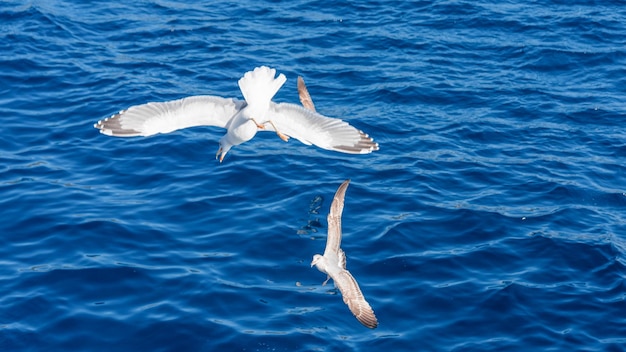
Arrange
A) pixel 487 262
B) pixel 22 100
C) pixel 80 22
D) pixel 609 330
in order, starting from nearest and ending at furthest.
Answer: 1. pixel 609 330
2. pixel 487 262
3. pixel 22 100
4. pixel 80 22

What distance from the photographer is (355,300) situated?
39.4 ft

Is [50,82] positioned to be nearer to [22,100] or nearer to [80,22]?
[22,100]

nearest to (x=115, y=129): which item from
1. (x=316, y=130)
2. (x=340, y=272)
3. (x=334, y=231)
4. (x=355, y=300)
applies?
(x=316, y=130)

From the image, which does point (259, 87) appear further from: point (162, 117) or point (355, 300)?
point (355, 300)

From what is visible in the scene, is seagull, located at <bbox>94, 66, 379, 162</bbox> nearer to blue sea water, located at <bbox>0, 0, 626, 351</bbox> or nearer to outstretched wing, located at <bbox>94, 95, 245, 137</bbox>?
outstretched wing, located at <bbox>94, 95, 245, 137</bbox>

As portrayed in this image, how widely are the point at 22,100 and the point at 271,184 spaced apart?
6.85 meters

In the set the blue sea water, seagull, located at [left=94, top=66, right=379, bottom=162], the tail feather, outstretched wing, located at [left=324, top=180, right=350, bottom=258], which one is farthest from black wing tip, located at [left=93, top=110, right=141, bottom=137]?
outstretched wing, located at [left=324, top=180, right=350, bottom=258]

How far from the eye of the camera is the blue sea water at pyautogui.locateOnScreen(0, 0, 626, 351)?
1359cm

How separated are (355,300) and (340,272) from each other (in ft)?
2.35

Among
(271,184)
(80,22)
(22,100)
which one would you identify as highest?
(80,22)

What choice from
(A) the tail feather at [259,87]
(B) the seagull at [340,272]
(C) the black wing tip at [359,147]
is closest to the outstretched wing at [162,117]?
(A) the tail feather at [259,87]

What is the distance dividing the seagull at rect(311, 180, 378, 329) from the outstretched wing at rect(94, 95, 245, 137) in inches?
84.9

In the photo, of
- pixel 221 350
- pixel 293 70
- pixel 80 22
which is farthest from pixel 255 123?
pixel 80 22

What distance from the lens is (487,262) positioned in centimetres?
1499
